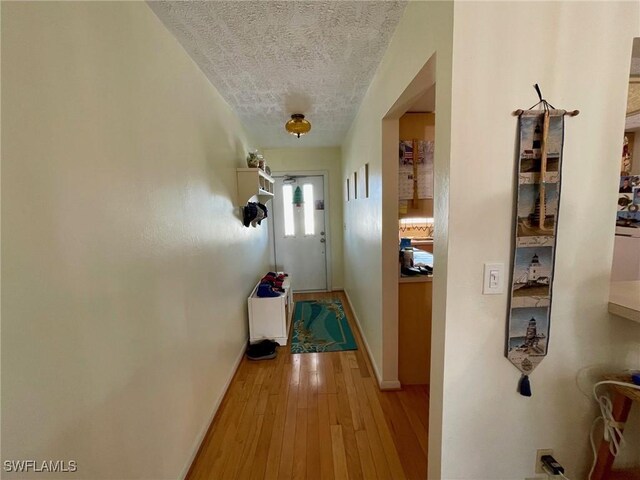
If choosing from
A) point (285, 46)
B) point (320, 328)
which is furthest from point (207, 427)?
point (285, 46)

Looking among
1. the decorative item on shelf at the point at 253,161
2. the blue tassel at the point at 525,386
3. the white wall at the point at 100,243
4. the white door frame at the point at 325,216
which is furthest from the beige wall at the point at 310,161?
the blue tassel at the point at 525,386

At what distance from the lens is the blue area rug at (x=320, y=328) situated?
2.76 m

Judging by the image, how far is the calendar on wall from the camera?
2059 millimetres

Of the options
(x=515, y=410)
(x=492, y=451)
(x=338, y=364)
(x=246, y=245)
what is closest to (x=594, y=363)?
(x=515, y=410)

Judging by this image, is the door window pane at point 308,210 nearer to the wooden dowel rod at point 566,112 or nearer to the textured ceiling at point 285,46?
the textured ceiling at point 285,46

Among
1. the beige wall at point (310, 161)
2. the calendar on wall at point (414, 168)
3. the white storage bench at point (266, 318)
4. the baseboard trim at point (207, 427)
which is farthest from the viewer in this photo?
the beige wall at point (310, 161)

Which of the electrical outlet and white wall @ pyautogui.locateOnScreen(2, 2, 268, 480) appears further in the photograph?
the electrical outlet

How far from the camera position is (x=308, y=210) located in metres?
4.40

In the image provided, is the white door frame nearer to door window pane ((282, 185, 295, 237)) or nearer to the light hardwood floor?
door window pane ((282, 185, 295, 237))

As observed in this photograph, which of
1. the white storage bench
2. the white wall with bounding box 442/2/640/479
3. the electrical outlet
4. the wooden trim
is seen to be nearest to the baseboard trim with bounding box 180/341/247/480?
the white storage bench

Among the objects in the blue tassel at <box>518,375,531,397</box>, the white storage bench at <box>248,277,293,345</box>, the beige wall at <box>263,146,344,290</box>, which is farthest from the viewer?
the beige wall at <box>263,146,344,290</box>

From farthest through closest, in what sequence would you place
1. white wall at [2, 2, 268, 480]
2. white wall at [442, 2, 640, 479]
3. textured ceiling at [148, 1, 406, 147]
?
textured ceiling at [148, 1, 406, 147], white wall at [442, 2, 640, 479], white wall at [2, 2, 268, 480]

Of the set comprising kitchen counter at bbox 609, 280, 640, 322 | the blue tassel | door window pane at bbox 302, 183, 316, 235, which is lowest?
the blue tassel

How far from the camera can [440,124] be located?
3.28 feet
